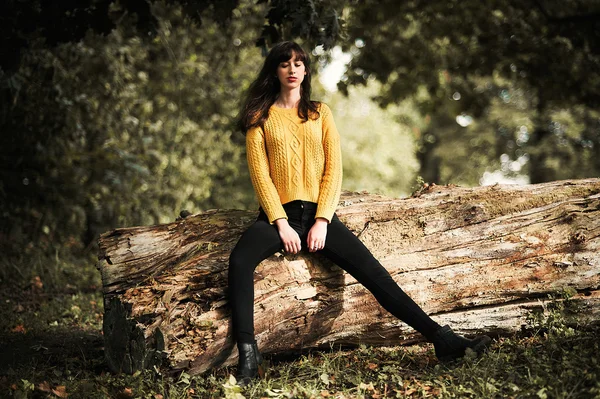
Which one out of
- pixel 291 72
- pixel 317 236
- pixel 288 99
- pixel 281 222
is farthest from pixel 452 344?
pixel 291 72

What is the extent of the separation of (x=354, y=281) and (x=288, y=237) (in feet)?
2.23

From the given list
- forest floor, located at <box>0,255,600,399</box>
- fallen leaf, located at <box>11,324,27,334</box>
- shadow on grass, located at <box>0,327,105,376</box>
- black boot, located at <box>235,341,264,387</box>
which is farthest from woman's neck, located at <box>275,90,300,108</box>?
fallen leaf, located at <box>11,324,27,334</box>

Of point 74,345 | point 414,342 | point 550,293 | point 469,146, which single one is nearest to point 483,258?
point 550,293

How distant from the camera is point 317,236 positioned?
12.6 feet

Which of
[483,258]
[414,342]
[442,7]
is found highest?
[442,7]

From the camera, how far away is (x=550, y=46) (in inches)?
394

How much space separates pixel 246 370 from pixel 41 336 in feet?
8.34

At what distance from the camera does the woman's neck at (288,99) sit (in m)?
4.18

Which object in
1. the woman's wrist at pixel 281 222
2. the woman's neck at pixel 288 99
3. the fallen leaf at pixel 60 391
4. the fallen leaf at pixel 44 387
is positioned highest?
the woman's neck at pixel 288 99

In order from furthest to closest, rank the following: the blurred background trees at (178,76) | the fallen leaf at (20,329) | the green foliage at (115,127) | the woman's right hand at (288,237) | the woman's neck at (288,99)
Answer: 1. the green foliage at (115,127)
2. the blurred background trees at (178,76)
3. the fallen leaf at (20,329)
4. the woman's neck at (288,99)
5. the woman's right hand at (288,237)

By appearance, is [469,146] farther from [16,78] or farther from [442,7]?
[16,78]

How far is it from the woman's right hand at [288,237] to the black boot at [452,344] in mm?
1136

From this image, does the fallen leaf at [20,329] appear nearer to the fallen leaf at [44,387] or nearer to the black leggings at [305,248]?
the fallen leaf at [44,387]

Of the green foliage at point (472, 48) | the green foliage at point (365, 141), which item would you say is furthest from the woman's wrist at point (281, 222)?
the green foliage at point (365, 141)
